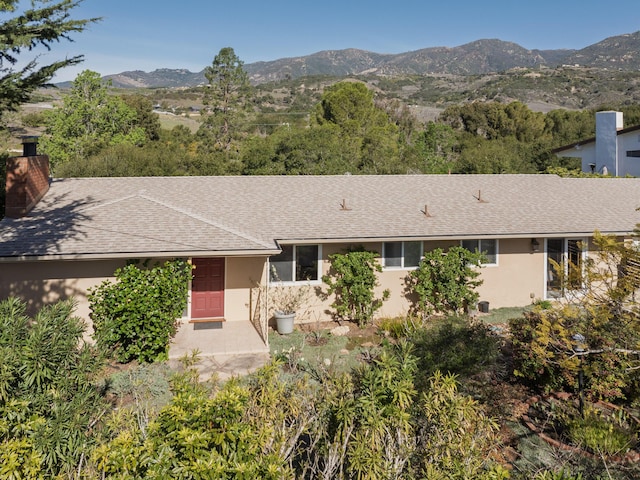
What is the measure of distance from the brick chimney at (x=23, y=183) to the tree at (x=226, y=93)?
92.3ft

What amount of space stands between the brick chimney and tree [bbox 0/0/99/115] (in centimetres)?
162

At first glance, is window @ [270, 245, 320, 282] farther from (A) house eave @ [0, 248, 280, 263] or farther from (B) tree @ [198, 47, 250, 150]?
(B) tree @ [198, 47, 250, 150]

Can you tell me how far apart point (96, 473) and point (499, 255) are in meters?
13.7

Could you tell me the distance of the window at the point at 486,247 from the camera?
15.5m

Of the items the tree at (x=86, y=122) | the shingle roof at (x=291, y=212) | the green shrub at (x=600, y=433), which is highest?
the tree at (x=86, y=122)

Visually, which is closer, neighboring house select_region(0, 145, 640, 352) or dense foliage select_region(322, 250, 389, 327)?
neighboring house select_region(0, 145, 640, 352)

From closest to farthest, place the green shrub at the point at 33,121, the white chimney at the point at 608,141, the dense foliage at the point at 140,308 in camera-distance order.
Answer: the dense foliage at the point at 140,308 → the white chimney at the point at 608,141 → the green shrub at the point at 33,121

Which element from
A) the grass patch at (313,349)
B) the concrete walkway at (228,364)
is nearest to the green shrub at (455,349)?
the grass patch at (313,349)

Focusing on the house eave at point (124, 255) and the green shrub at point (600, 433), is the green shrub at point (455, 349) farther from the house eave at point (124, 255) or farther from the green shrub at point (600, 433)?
the house eave at point (124, 255)

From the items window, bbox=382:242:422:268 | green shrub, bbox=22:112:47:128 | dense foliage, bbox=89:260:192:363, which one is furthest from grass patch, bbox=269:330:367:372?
green shrub, bbox=22:112:47:128

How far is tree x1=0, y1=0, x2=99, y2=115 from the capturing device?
12.7 m

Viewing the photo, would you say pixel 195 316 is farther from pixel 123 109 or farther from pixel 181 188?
pixel 123 109

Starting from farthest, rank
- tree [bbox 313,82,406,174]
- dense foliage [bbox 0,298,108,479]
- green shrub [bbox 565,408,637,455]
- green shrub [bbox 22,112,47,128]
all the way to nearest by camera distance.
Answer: green shrub [bbox 22,112,47,128] < tree [bbox 313,82,406,174] < green shrub [bbox 565,408,637,455] < dense foliage [bbox 0,298,108,479]

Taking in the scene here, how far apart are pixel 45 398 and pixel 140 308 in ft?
21.1
